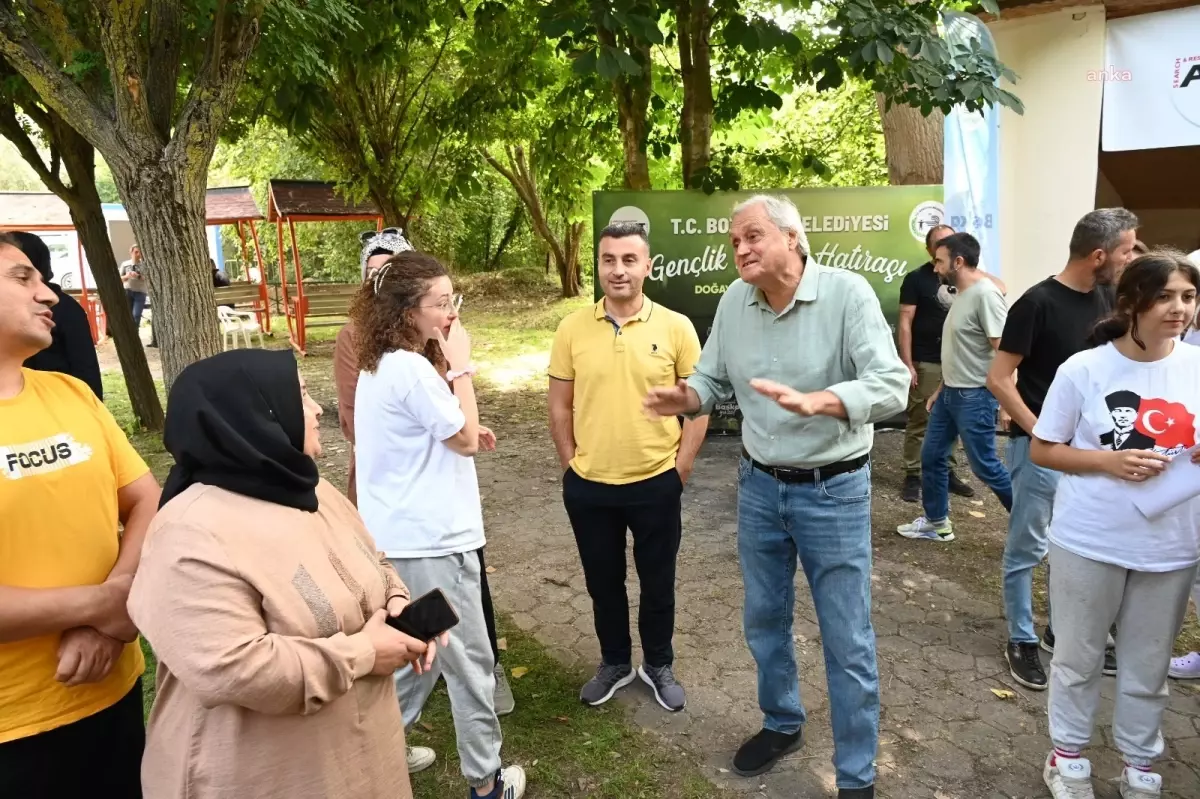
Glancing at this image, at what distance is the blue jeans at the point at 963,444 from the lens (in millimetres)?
4453

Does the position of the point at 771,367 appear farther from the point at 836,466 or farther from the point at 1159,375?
the point at 1159,375

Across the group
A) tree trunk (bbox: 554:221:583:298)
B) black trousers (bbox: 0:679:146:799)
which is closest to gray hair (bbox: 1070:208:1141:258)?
black trousers (bbox: 0:679:146:799)

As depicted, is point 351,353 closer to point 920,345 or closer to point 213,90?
point 213,90

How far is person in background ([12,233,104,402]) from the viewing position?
2666 mm

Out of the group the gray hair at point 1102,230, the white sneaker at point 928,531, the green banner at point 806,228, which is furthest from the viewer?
the green banner at point 806,228

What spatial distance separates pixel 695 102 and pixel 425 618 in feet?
21.1

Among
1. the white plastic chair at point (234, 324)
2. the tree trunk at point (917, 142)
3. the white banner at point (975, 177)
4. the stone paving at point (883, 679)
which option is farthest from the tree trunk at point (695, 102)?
the white plastic chair at point (234, 324)

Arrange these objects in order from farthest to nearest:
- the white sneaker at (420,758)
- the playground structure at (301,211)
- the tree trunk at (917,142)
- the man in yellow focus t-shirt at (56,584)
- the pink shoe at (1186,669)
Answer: the playground structure at (301,211)
the tree trunk at (917,142)
the pink shoe at (1186,669)
the white sneaker at (420,758)
the man in yellow focus t-shirt at (56,584)

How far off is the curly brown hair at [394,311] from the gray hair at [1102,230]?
8.48 feet

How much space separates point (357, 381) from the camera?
2.80 meters

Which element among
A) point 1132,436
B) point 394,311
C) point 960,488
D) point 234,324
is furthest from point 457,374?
point 234,324

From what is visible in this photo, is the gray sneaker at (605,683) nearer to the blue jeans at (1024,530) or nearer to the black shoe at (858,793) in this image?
the black shoe at (858,793)

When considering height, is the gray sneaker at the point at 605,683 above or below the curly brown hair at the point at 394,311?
below

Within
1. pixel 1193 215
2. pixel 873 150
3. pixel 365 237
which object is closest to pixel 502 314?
pixel 873 150
